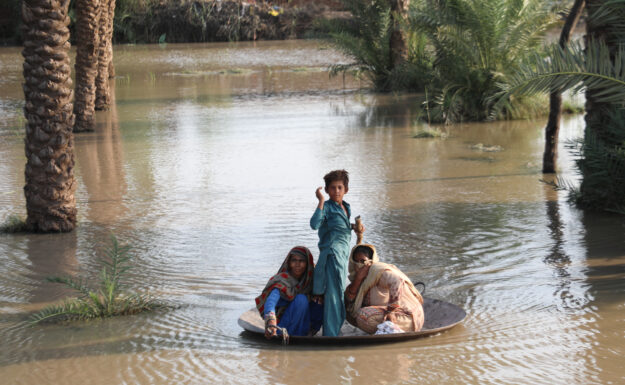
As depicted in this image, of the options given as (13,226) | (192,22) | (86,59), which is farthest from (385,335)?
(192,22)

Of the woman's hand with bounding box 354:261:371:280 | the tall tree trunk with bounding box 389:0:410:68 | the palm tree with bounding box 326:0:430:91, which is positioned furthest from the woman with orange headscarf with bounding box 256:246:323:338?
the tall tree trunk with bounding box 389:0:410:68

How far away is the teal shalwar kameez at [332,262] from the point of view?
5293 millimetres

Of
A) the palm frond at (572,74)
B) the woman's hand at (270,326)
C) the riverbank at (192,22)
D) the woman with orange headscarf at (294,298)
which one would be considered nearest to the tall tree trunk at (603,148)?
the palm frond at (572,74)

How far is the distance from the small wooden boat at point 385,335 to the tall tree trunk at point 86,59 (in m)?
10.1

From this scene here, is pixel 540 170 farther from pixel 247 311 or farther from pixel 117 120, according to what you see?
pixel 117 120

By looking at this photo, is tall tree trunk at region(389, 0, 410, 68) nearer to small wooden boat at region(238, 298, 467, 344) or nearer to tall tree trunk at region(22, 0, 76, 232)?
tall tree trunk at region(22, 0, 76, 232)

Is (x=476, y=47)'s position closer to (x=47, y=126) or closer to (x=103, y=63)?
(x=103, y=63)

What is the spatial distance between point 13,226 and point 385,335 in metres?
5.14

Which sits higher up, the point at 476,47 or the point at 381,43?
the point at 381,43

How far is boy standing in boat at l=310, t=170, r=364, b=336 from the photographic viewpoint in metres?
5.30

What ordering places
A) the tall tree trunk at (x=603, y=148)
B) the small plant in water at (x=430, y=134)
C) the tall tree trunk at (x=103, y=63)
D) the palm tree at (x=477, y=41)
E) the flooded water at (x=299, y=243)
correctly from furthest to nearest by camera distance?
the tall tree trunk at (x=103, y=63) < the palm tree at (x=477, y=41) < the small plant in water at (x=430, y=134) < the tall tree trunk at (x=603, y=148) < the flooded water at (x=299, y=243)

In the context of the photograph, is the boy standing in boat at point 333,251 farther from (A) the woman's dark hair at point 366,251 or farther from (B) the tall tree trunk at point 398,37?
(B) the tall tree trunk at point 398,37

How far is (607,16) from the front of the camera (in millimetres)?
8391

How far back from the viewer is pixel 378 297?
538 centimetres
